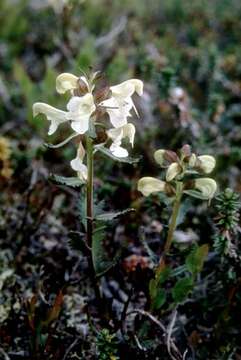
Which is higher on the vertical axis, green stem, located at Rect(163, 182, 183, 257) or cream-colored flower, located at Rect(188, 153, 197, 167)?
cream-colored flower, located at Rect(188, 153, 197, 167)

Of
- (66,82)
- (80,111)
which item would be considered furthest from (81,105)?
(66,82)

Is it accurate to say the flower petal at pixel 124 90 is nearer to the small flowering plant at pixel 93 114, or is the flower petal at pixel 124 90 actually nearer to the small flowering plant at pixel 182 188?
the small flowering plant at pixel 93 114

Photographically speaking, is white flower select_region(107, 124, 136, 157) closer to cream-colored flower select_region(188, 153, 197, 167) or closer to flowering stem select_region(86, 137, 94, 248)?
flowering stem select_region(86, 137, 94, 248)

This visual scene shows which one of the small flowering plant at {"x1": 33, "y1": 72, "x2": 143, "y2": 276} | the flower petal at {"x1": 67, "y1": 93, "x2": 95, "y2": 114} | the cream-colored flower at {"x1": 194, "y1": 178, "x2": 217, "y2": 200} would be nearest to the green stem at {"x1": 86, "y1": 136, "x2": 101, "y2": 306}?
the small flowering plant at {"x1": 33, "y1": 72, "x2": 143, "y2": 276}

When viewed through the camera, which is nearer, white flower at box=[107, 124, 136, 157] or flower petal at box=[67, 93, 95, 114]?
flower petal at box=[67, 93, 95, 114]

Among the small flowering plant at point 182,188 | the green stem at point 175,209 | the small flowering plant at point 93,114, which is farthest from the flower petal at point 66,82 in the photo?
the green stem at point 175,209

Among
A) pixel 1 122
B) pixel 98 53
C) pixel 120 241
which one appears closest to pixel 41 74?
pixel 98 53

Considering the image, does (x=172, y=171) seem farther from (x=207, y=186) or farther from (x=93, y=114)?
(x=93, y=114)
